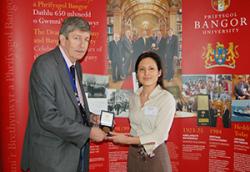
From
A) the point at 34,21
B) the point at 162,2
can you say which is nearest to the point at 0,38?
the point at 34,21

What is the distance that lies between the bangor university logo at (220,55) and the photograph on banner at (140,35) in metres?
0.31

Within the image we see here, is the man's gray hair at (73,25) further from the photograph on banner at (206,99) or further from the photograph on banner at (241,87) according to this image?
the photograph on banner at (241,87)

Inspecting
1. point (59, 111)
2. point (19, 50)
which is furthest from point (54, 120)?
point (19, 50)

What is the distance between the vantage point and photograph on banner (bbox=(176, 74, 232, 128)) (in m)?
3.43

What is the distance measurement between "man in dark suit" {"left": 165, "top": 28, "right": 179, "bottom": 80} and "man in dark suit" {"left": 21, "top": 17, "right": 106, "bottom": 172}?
53.5 inches

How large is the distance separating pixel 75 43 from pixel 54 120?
0.64 m

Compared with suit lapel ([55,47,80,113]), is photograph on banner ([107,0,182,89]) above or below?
above

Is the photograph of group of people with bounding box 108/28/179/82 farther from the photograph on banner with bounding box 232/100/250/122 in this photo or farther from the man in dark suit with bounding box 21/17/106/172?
the man in dark suit with bounding box 21/17/106/172

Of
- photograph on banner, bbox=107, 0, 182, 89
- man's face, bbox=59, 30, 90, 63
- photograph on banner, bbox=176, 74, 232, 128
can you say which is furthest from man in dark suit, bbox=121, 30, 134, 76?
man's face, bbox=59, 30, 90, 63

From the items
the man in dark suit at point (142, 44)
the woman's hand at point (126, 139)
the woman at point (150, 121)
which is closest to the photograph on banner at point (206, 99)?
the man in dark suit at point (142, 44)

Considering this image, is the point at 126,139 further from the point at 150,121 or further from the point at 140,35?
the point at 140,35

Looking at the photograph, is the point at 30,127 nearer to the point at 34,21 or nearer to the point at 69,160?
the point at 69,160

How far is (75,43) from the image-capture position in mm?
2455

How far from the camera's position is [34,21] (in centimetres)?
321
